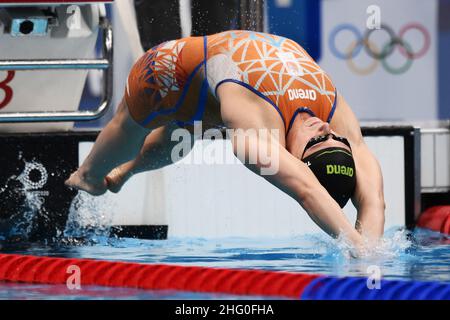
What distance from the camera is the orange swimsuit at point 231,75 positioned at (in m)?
3.56

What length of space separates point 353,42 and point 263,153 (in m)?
2.33

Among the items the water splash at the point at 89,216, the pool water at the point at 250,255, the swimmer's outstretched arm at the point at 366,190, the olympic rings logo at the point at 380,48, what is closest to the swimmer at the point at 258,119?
the swimmer's outstretched arm at the point at 366,190

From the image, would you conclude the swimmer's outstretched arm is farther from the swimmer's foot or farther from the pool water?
the swimmer's foot

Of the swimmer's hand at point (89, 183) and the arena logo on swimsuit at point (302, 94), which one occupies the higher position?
the arena logo on swimsuit at point (302, 94)

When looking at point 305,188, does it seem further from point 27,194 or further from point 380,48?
point 380,48

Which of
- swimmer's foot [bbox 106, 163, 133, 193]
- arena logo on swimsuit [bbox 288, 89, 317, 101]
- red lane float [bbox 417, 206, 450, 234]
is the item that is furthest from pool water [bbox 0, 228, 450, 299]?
arena logo on swimsuit [bbox 288, 89, 317, 101]

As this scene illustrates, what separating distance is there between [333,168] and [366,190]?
187 millimetres

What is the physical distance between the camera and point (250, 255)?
4191 millimetres

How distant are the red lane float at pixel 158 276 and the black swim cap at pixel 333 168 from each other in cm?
38

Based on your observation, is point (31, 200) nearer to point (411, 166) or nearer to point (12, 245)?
point (12, 245)

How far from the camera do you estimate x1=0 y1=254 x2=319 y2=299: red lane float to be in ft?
10.1

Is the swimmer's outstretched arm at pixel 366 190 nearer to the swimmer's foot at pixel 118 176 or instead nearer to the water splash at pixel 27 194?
the swimmer's foot at pixel 118 176

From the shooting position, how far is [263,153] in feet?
10.9

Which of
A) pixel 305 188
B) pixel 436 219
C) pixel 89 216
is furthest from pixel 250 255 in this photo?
pixel 436 219
